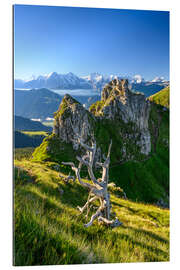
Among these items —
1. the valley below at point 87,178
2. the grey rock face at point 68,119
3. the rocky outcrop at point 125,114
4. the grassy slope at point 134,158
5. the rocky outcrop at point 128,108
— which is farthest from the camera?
the rocky outcrop at point 128,108

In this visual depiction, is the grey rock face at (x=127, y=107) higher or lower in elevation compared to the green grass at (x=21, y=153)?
higher

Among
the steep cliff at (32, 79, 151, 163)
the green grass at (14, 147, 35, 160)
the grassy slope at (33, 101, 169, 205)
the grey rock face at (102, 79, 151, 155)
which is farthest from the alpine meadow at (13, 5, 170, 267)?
the grey rock face at (102, 79, 151, 155)

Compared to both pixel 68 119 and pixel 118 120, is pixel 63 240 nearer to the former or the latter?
pixel 68 119

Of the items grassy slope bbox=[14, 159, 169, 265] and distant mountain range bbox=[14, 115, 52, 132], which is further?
distant mountain range bbox=[14, 115, 52, 132]

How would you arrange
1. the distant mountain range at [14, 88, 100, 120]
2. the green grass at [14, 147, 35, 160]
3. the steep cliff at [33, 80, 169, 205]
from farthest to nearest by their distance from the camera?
the steep cliff at [33, 80, 169, 205], the distant mountain range at [14, 88, 100, 120], the green grass at [14, 147, 35, 160]

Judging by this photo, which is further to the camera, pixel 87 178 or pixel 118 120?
pixel 118 120

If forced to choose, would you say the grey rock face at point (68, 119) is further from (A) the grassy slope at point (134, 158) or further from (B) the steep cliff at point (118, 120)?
(A) the grassy slope at point (134, 158)

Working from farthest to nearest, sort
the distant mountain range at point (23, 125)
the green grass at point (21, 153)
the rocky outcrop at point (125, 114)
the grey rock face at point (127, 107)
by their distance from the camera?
1. the grey rock face at point (127, 107)
2. the rocky outcrop at point (125, 114)
3. the green grass at point (21, 153)
4. the distant mountain range at point (23, 125)

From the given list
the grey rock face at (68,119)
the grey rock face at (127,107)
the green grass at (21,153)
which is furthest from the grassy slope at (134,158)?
the green grass at (21,153)

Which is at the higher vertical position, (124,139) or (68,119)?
(68,119)

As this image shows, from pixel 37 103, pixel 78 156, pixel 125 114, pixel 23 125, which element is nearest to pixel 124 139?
pixel 125 114

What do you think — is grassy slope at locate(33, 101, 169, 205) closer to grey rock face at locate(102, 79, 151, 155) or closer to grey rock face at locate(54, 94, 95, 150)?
grey rock face at locate(54, 94, 95, 150)
